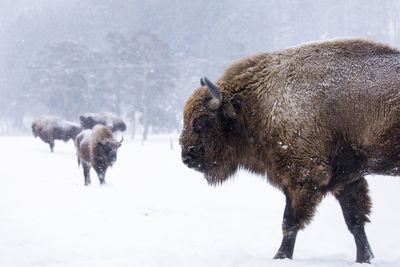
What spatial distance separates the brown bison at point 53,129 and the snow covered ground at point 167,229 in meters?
14.9

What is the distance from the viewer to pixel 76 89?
2126 inches

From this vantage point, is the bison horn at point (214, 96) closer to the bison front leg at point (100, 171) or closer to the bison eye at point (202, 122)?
the bison eye at point (202, 122)

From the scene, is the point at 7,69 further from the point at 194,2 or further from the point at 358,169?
the point at 358,169

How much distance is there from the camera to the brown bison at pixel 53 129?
22922mm

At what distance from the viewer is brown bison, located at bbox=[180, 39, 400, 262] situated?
3223mm

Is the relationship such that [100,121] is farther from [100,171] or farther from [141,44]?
[141,44]

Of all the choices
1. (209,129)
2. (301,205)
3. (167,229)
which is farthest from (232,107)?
(167,229)

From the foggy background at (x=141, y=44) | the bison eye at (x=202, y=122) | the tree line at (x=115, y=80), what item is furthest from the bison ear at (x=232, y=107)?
the tree line at (x=115, y=80)

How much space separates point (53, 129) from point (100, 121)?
5732 millimetres

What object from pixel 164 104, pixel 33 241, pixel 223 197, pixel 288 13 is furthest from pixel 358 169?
pixel 288 13

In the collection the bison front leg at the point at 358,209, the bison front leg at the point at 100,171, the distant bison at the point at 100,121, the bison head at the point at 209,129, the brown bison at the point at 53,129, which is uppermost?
the bison head at the point at 209,129

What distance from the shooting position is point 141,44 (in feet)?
170

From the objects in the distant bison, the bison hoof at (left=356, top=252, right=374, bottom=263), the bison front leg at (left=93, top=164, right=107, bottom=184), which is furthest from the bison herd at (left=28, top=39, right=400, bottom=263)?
the distant bison

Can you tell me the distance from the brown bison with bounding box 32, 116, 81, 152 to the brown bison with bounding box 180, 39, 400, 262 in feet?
67.1
